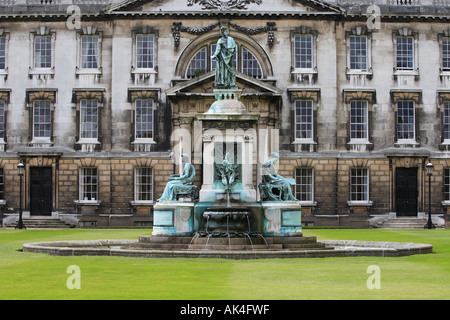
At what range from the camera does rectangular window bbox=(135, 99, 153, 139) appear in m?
52.6

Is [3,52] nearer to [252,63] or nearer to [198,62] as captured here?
[198,62]

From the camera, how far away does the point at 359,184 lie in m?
53.1

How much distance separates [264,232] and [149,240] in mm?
3427

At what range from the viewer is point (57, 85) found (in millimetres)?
53062

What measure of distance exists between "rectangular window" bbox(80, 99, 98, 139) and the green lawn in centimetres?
2914

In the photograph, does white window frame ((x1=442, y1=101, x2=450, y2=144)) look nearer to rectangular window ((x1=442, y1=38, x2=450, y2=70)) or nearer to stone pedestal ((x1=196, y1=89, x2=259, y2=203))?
rectangular window ((x1=442, y1=38, x2=450, y2=70))

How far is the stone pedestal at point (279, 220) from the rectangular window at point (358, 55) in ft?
93.6

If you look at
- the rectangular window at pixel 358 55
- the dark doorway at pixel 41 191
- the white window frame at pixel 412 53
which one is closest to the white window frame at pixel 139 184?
the dark doorway at pixel 41 191

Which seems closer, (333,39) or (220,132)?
(220,132)

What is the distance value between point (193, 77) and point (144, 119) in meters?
3.88

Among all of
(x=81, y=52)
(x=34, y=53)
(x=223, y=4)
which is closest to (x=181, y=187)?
(x=223, y=4)

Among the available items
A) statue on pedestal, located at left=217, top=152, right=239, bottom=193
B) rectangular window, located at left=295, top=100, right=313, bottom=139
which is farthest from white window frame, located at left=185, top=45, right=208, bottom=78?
statue on pedestal, located at left=217, top=152, right=239, bottom=193
